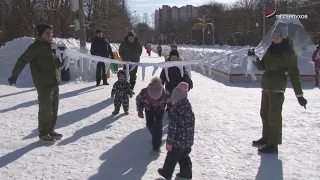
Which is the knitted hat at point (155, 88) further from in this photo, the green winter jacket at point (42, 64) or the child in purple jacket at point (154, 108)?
the green winter jacket at point (42, 64)

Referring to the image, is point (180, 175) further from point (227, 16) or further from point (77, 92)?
point (227, 16)

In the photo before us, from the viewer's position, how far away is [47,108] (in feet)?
17.4

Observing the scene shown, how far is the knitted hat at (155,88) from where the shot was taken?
462 centimetres

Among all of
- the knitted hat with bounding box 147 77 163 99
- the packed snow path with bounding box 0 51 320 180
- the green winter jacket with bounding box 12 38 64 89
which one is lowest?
the packed snow path with bounding box 0 51 320 180

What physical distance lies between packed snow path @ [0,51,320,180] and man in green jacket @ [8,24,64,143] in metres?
0.47

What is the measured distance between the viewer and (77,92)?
416 inches

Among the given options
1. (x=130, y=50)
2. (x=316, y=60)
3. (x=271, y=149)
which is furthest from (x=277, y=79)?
(x=316, y=60)

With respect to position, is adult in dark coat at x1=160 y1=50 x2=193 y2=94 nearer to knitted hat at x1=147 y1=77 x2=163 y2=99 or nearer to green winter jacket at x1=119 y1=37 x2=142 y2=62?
knitted hat at x1=147 y1=77 x2=163 y2=99

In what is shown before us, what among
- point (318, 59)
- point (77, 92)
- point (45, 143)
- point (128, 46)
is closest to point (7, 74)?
point (77, 92)

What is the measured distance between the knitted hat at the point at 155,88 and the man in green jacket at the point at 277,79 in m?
1.52

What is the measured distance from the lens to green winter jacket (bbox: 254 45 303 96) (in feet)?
15.4

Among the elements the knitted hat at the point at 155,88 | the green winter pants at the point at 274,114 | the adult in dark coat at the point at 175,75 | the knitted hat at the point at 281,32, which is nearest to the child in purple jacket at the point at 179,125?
the knitted hat at the point at 155,88

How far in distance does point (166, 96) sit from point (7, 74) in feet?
35.1

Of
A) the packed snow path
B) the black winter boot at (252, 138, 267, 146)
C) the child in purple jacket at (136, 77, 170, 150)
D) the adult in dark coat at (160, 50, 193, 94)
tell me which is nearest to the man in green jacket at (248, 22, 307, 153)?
the black winter boot at (252, 138, 267, 146)
